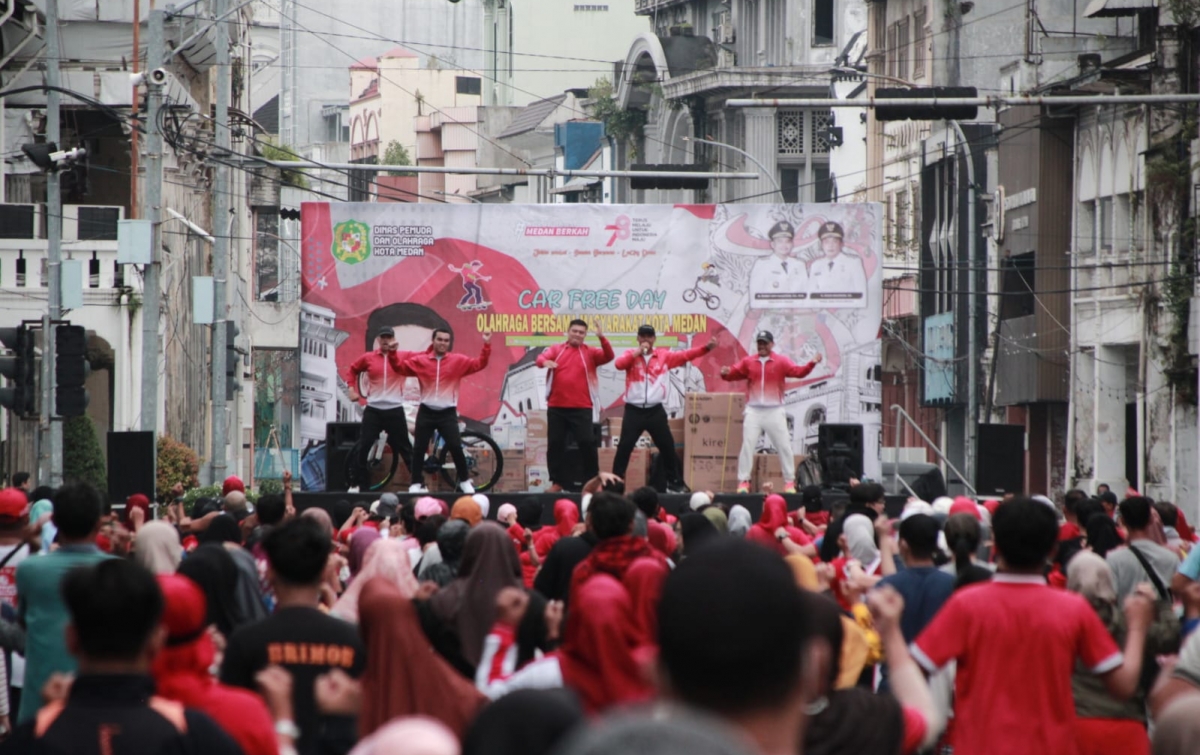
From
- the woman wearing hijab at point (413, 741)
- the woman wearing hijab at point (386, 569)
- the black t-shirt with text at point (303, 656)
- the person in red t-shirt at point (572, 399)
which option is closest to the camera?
the woman wearing hijab at point (413, 741)

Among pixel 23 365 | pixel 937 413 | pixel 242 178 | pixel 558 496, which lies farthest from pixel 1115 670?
pixel 242 178

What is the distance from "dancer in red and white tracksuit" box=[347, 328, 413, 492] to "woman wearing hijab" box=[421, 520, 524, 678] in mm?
13527

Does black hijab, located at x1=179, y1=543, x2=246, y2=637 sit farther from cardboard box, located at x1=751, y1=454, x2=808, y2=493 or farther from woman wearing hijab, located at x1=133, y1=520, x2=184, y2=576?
cardboard box, located at x1=751, y1=454, x2=808, y2=493

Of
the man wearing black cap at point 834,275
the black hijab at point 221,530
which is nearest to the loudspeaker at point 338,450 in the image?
the man wearing black cap at point 834,275

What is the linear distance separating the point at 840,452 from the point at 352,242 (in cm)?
635

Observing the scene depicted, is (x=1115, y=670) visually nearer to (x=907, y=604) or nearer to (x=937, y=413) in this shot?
(x=907, y=604)

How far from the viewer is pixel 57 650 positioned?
23.1ft

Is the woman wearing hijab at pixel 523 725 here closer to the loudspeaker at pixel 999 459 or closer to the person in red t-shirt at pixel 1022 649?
the person in red t-shirt at pixel 1022 649

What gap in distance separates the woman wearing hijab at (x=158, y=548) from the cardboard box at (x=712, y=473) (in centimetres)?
1420

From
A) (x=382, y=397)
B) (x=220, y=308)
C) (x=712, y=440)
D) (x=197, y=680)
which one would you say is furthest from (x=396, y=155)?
(x=197, y=680)

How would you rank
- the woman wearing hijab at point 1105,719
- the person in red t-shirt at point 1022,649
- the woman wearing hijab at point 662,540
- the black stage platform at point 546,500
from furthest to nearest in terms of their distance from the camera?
1. the black stage platform at point 546,500
2. the woman wearing hijab at point 662,540
3. the woman wearing hijab at point 1105,719
4. the person in red t-shirt at point 1022,649

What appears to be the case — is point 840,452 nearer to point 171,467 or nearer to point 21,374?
point 21,374

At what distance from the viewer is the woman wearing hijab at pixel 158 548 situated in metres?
7.94

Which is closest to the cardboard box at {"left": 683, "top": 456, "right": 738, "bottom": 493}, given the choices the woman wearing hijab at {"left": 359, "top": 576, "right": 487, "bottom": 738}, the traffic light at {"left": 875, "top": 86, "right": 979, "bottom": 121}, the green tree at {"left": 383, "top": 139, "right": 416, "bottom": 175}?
the traffic light at {"left": 875, "top": 86, "right": 979, "bottom": 121}
